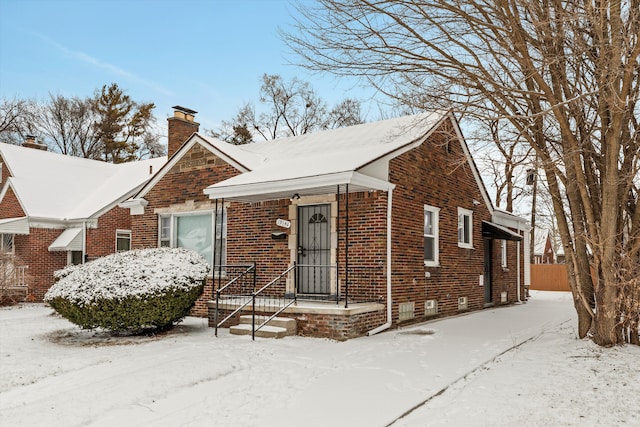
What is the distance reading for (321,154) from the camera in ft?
42.9

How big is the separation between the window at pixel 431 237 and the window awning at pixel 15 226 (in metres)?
14.3

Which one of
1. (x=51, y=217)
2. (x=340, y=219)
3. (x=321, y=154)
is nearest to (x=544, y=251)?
(x=321, y=154)

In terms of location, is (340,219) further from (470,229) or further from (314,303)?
(470,229)

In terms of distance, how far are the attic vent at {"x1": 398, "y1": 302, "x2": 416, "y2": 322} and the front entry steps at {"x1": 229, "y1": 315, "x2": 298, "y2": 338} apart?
2.47 m

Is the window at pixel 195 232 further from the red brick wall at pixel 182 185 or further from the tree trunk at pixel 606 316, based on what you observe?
the tree trunk at pixel 606 316

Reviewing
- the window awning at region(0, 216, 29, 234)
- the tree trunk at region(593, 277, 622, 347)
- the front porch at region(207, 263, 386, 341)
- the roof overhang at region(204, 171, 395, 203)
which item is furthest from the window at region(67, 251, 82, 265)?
the tree trunk at region(593, 277, 622, 347)

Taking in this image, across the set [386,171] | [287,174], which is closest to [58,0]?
[287,174]

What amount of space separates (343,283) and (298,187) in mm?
2340

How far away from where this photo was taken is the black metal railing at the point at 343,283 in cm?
1066

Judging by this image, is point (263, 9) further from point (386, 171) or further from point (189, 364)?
point (189, 364)

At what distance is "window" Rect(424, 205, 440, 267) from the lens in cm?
1259

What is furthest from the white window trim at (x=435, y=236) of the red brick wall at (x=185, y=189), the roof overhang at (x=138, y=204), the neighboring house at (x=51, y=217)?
the neighboring house at (x=51, y=217)

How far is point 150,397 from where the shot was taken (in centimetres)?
609

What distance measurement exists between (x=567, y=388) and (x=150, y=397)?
4.91 meters
